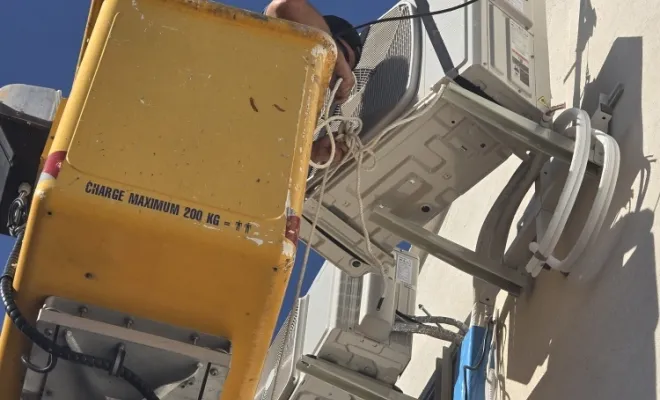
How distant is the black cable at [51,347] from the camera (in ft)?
6.22

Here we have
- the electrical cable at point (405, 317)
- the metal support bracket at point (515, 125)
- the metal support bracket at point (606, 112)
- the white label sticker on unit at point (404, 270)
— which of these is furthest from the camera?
the white label sticker on unit at point (404, 270)

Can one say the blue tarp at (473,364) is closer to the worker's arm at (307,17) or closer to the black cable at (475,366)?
the black cable at (475,366)

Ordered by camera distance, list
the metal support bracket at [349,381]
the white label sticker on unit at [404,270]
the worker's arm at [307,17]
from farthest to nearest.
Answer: the white label sticker on unit at [404,270]
the metal support bracket at [349,381]
the worker's arm at [307,17]

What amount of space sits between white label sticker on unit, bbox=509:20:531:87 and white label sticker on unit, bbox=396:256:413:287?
1.05m

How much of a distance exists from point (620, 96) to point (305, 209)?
1.12 meters

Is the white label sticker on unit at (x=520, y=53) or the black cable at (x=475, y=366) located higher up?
the white label sticker on unit at (x=520, y=53)

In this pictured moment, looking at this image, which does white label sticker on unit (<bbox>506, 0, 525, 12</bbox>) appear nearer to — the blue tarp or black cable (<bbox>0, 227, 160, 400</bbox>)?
the blue tarp


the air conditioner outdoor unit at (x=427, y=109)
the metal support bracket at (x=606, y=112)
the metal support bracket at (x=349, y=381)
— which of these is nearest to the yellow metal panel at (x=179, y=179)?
the air conditioner outdoor unit at (x=427, y=109)

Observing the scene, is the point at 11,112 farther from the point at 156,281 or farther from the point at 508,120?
the point at 508,120

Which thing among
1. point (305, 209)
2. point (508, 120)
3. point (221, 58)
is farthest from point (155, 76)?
point (508, 120)

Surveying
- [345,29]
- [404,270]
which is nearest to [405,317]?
[404,270]

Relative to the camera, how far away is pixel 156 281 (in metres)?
1.93

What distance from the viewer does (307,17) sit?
2.63 metres

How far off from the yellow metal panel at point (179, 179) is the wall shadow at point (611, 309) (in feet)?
3.28
